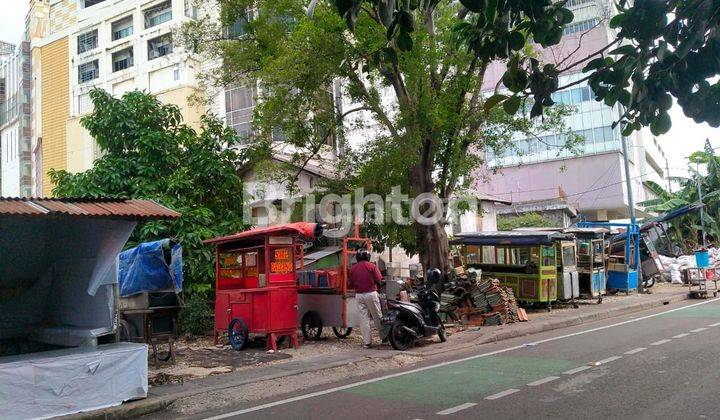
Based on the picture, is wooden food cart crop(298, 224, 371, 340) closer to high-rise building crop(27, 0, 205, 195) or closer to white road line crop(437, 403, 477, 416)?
white road line crop(437, 403, 477, 416)

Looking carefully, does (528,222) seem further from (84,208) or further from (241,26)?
(84,208)

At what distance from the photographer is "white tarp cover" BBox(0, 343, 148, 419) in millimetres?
6590

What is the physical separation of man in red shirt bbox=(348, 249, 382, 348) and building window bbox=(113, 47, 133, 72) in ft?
109

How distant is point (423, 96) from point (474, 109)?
1.75m

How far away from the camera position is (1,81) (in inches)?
1987

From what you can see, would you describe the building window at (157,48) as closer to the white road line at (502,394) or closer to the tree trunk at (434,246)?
the tree trunk at (434,246)

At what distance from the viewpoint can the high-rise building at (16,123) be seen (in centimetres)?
4584

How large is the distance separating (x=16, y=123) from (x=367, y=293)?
46.1m

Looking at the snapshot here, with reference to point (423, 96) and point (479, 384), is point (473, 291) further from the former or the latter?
point (479, 384)

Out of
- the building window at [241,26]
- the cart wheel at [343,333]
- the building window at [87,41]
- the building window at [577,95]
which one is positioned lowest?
the cart wheel at [343,333]

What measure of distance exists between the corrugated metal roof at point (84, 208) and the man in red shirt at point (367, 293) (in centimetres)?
456

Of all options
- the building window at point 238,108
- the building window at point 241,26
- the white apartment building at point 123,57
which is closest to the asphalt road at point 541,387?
the building window at point 241,26

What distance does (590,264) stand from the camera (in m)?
18.5

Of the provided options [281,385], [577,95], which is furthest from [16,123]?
[281,385]
